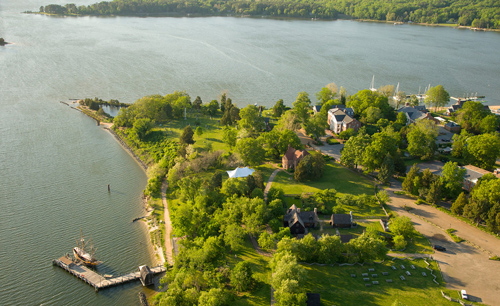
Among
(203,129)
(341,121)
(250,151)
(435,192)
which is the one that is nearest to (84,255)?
(250,151)

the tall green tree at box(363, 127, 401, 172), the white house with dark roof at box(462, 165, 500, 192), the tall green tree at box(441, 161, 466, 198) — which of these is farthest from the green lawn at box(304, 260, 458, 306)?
the tall green tree at box(363, 127, 401, 172)

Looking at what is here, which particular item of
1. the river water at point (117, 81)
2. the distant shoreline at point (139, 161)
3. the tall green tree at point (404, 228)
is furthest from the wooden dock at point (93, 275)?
the tall green tree at point (404, 228)

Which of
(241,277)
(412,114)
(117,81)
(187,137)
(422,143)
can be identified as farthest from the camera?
(117,81)

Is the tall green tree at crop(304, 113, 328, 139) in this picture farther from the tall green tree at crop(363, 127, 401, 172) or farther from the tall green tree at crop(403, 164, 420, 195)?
the tall green tree at crop(403, 164, 420, 195)

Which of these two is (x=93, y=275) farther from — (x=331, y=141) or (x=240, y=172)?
(x=331, y=141)

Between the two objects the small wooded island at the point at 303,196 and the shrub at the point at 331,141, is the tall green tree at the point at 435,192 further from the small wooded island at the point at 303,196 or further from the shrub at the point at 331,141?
the shrub at the point at 331,141

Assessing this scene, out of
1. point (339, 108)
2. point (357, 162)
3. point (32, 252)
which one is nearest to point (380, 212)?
point (357, 162)
